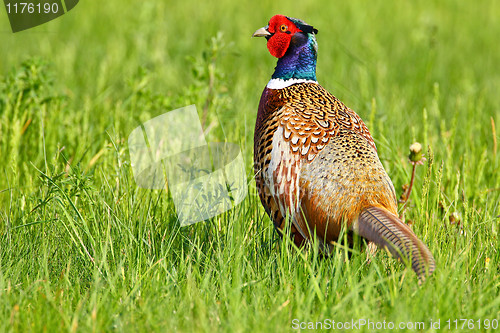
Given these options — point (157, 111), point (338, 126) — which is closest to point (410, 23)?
point (157, 111)

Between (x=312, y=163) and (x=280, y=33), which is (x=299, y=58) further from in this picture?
(x=312, y=163)

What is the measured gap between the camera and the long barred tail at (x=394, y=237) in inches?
93.8

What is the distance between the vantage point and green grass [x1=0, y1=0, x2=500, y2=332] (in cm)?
245

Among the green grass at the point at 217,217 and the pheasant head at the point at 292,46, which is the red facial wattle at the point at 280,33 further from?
the green grass at the point at 217,217

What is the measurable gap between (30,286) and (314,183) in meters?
1.22

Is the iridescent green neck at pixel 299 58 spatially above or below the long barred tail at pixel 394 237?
above

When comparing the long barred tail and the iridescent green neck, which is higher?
the iridescent green neck

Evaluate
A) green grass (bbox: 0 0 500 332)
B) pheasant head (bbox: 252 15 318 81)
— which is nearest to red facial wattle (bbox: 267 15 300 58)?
pheasant head (bbox: 252 15 318 81)

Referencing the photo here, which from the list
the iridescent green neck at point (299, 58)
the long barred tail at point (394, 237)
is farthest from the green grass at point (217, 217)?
the iridescent green neck at point (299, 58)

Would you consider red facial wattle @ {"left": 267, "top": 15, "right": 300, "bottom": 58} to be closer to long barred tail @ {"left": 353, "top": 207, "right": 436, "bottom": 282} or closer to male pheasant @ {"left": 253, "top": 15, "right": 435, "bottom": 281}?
male pheasant @ {"left": 253, "top": 15, "right": 435, "bottom": 281}

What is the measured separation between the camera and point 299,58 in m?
3.14

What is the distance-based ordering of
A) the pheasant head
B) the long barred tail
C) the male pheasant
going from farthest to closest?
the pheasant head → the male pheasant → the long barred tail

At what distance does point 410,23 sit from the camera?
8281 millimetres

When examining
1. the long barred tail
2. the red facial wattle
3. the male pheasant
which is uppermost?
the red facial wattle
